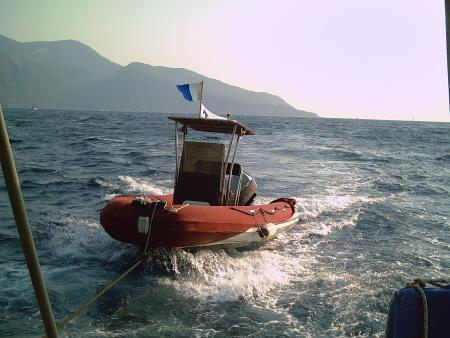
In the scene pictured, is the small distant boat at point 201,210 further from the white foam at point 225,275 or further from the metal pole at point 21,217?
the metal pole at point 21,217

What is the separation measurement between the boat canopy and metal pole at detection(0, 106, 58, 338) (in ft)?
25.3

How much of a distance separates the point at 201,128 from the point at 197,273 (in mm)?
3819

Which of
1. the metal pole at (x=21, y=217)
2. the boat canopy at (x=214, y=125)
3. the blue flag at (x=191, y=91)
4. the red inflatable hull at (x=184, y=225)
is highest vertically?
the blue flag at (x=191, y=91)

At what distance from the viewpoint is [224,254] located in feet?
31.0

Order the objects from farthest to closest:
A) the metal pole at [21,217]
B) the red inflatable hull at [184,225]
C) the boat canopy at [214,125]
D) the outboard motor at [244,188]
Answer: the outboard motor at [244,188] < the boat canopy at [214,125] < the red inflatable hull at [184,225] < the metal pole at [21,217]

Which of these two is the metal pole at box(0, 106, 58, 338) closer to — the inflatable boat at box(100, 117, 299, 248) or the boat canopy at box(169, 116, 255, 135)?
the inflatable boat at box(100, 117, 299, 248)

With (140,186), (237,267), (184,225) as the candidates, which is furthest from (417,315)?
(140,186)

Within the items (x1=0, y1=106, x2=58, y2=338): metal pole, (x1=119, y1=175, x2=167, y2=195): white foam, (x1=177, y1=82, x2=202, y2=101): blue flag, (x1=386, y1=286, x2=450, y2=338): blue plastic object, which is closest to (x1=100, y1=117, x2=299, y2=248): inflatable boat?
(x1=177, y1=82, x2=202, y2=101): blue flag

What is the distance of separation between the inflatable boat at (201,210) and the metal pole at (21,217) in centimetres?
615

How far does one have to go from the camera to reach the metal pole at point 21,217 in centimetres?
157

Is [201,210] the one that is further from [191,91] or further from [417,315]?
[417,315]

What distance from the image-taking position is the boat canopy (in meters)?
9.48

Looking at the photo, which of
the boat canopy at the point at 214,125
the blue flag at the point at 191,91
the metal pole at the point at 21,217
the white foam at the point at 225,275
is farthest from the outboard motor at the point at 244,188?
the metal pole at the point at 21,217

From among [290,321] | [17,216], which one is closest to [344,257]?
[290,321]
